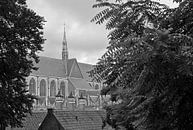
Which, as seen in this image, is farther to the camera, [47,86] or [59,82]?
[59,82]

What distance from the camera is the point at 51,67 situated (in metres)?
81.2

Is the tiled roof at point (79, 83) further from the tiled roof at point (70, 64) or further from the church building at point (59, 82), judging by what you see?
the tiled roof at point (70, 64)

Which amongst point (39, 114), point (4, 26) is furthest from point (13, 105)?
point (39, 114)

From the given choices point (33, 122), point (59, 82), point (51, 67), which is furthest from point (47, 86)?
point (33, 122)

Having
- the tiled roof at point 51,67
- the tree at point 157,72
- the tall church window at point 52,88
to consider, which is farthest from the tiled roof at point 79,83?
the tree at point 157,72

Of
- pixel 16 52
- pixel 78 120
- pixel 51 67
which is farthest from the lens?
pixel 51 67

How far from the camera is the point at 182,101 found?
2199 mm

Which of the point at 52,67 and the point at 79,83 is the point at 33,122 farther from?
the point at 79,83

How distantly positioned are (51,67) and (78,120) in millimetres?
57177

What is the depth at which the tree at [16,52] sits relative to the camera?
1527cm

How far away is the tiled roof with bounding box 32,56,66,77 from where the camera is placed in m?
78.8

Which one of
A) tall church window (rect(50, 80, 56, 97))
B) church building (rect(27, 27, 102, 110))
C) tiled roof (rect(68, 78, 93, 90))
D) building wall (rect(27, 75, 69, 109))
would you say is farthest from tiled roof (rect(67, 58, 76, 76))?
tall church window (rect(50, 80, 56, 97))

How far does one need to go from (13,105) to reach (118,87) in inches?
536

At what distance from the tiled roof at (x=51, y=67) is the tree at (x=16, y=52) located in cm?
6152
